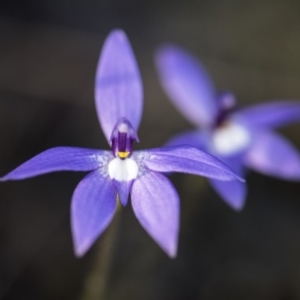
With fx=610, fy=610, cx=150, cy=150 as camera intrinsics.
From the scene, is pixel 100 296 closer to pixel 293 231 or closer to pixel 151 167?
pixel 151 167

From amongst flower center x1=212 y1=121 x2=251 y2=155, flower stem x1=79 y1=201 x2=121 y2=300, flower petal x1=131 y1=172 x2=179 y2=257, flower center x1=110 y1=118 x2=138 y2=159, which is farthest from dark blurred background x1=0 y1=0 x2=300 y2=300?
flower petal x1=131 y1=172 x2=179 y2=257

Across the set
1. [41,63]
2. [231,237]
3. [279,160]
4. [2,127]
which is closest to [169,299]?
[231,237]

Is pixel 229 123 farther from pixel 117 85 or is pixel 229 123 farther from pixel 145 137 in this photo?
pixel 145 137

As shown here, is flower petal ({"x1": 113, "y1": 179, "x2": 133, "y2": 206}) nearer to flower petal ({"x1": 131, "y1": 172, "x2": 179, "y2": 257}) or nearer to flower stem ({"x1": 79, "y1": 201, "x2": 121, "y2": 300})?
flower petal ({"x1": 131, "y1": 172, "x2": 179, "y2": 257})

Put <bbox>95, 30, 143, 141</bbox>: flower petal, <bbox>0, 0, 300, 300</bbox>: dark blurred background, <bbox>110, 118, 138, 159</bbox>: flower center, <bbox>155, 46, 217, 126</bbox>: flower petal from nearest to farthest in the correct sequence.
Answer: <bbox>110, 118, 138, 159</bbox>: flower center, <bbox>95, 30, 143, 141</bbox>: flower petal, <bbox>155, 46, 217, 126</bbox>: flower petal, <bbox>0, 0, 300, 300</bbox>: dark blurred background

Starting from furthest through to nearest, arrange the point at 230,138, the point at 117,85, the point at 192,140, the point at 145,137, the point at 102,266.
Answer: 1. the point at 145,137
2. the point at 230,138
3. the point at 192,140
4. the point at 102,266
5. the point at 117,85

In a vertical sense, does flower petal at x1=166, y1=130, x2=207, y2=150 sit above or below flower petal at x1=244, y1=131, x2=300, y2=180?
above

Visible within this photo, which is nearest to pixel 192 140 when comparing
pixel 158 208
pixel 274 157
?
pixel 274 157
